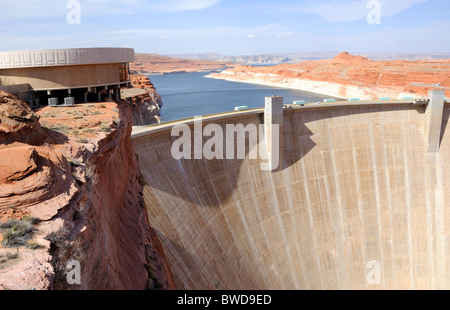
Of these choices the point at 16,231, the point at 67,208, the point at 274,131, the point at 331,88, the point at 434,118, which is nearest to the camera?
the point at 16,231

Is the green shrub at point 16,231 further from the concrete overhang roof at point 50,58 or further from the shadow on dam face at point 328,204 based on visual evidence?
the shadow on dam face at point 328,204

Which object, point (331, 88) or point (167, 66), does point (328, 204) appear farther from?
point (167, 66)

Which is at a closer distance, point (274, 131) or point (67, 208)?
point (67, 208)

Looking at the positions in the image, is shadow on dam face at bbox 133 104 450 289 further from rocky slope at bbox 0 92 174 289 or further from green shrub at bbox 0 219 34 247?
green shrub at bbox 0 219 34 247

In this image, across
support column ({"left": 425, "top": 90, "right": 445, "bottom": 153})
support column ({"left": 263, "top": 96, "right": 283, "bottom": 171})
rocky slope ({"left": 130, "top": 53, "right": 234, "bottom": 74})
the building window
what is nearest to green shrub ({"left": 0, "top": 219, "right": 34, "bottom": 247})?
the building window

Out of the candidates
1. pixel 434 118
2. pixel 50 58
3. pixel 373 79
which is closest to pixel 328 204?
pixel 434 118

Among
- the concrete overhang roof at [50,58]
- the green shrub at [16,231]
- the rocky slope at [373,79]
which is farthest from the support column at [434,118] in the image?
the rocky slope at [373,79]
